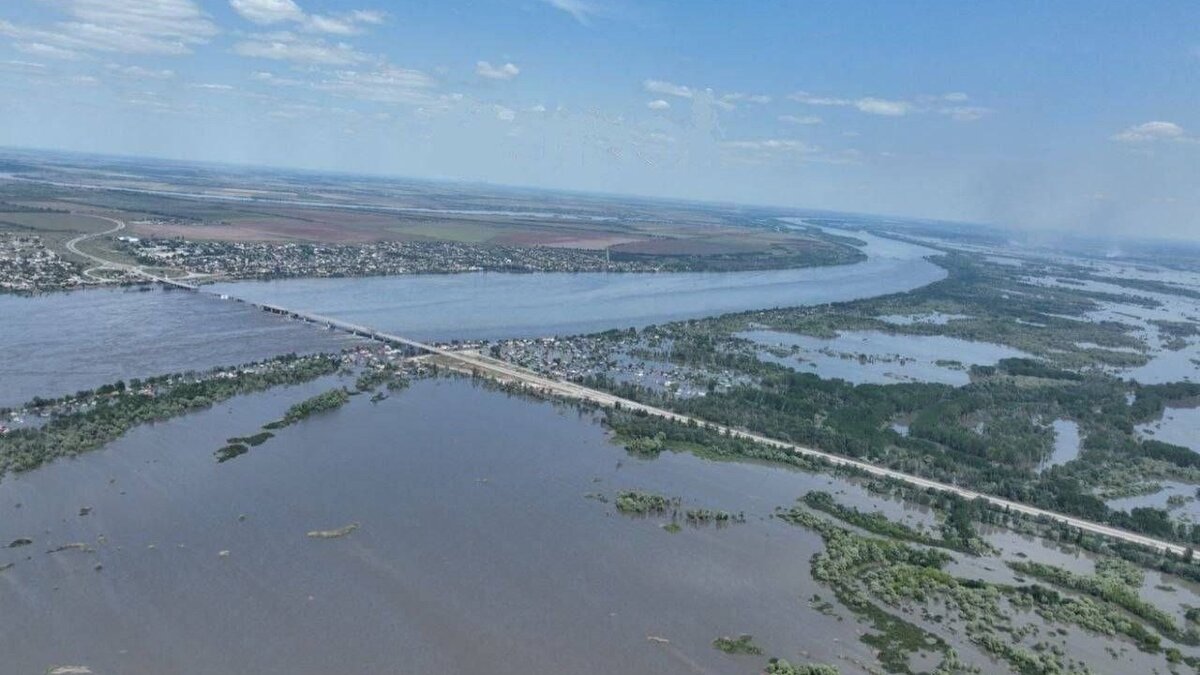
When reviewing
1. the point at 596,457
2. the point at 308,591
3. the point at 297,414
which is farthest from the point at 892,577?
the point at 297,414

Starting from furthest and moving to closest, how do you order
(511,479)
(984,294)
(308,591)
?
(984,294), (511,479), (308,591)

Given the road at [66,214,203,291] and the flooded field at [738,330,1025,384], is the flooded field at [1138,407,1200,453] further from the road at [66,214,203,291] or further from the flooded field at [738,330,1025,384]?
the road at [66,214,203,291]

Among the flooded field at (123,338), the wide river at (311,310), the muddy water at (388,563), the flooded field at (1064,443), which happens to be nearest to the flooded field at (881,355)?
the flooded field at (1064,443)

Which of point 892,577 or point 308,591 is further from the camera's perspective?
point 892,577

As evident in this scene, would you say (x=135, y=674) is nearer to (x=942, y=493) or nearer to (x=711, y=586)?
(x=711, y=586)

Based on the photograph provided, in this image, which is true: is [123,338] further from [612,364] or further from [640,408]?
[640,408]

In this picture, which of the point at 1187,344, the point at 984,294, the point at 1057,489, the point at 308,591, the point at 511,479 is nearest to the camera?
the point at 308,591

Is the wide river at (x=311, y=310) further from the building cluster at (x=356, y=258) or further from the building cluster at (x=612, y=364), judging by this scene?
the building cluster at (x=612, y=364)

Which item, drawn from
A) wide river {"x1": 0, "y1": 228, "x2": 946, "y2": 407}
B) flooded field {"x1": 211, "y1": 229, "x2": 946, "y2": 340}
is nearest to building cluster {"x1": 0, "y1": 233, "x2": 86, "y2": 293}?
wide river {"x1": 0, "y1": 228, "x2": 946, "y2": 407}
